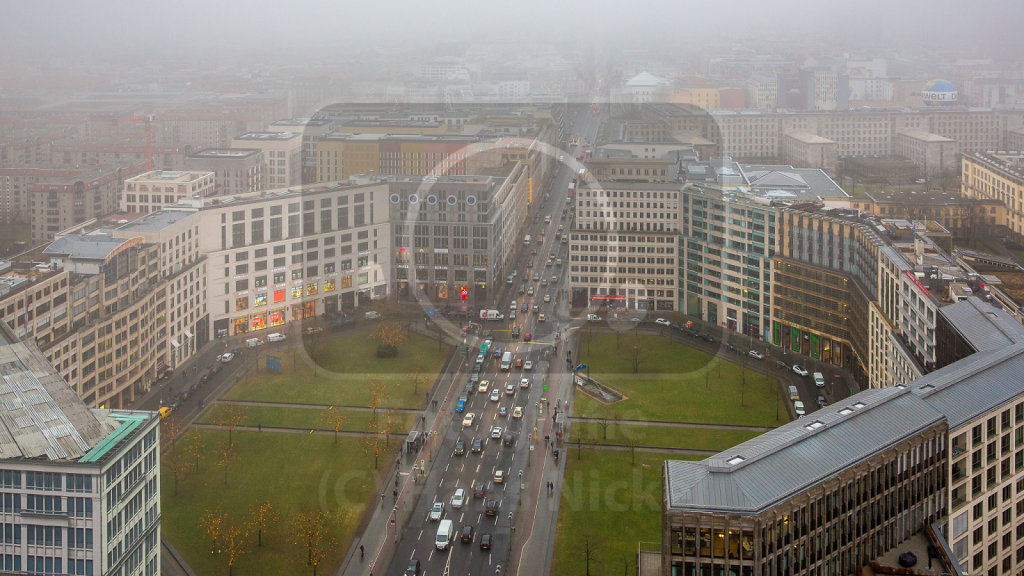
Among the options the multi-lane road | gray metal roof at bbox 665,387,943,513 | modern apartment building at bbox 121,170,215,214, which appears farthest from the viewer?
modern apartment building at bbox 121,170,215,214

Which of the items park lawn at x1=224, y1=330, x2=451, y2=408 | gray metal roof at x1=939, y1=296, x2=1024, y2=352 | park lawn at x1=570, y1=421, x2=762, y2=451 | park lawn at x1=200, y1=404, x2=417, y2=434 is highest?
gray metal roof at x1=939, y1=296, x2=1024, y2=352

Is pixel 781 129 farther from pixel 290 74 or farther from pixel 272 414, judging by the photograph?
pixel 272 414

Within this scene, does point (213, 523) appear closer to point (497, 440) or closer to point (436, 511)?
point (436, 511)

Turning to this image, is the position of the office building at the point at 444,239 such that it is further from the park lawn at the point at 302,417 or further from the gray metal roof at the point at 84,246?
the gray metal roof at the point at 84,246

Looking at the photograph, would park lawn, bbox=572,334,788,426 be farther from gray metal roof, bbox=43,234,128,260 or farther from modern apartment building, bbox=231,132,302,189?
modern apartment building, bbox=231,132,302,189

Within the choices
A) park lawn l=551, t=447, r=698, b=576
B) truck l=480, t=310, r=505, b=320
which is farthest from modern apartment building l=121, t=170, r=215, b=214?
park lawn l=551, t=447, r=698, b=576

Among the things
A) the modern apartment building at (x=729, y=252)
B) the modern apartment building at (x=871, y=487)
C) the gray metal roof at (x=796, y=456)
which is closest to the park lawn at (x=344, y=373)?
the modern apartment building at (x=729, y=252)

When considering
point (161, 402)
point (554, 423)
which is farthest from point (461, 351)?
point (161, 402)

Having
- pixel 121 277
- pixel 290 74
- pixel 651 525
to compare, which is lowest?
pixel 651 525

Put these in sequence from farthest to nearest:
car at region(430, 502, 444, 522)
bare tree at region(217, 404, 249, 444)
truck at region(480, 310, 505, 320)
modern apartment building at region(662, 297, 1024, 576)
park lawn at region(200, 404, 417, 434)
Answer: truck at region(480, 310, 505, 320) → park lawn at region(200, 404, 417, 434) → bare tree at region(217, 404, 249, 444) → car at region(430, 502, 444, 522) → modern apartment building at region(662, 297, 1024, 576)
